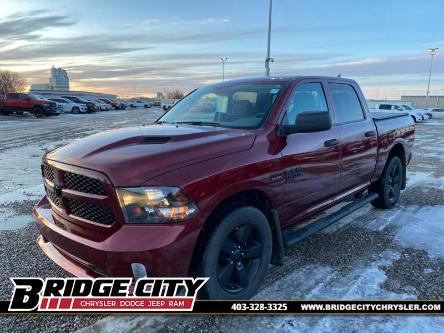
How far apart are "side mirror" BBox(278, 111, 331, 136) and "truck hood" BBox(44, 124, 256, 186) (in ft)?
1.20

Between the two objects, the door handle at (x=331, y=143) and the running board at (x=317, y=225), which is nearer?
the running board at (x=317, y=225)

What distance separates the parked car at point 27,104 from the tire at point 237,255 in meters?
30.6

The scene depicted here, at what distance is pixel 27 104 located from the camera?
30.1 metres

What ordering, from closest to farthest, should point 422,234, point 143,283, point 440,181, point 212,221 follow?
point 143,283 < point 212,221 < point 422,234 < point 440,181

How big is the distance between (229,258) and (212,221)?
1.27 feet

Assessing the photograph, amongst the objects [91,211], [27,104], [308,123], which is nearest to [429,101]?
[27,104]

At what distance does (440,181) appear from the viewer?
7715 millimetres

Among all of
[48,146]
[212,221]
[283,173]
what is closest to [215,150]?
[212,221]

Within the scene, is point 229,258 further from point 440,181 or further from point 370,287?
point 440,181

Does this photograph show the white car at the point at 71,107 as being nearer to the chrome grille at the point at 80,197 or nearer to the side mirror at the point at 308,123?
the chrome grille at the point at 80,197

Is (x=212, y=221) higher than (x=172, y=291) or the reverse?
higher

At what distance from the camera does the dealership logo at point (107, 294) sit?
2.59 metres

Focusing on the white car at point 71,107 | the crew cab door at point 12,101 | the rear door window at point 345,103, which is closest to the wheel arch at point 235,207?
the rear door window at point 345,103

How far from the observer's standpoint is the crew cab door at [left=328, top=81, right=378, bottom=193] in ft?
14.3
